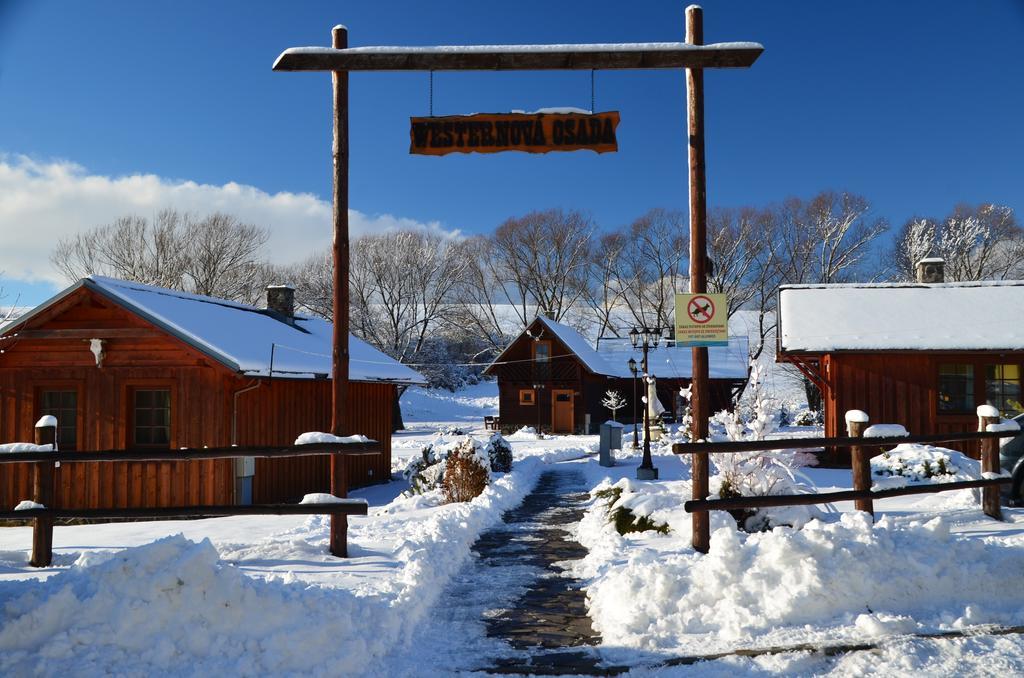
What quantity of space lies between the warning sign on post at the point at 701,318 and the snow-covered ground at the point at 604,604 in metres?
2.09

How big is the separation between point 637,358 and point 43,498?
125ft

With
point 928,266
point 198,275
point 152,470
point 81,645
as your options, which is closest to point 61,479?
point 152,470

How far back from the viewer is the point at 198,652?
15.1 feet

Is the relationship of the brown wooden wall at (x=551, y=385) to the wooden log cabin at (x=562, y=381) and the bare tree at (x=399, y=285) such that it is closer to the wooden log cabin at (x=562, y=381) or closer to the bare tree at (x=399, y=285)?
the wooden log cabin at (x=562, y=381)

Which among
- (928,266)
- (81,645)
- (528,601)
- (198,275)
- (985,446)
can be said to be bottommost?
(528,601)

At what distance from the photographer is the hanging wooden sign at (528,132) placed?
7.54 metres

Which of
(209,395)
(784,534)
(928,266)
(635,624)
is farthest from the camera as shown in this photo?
(928,266)

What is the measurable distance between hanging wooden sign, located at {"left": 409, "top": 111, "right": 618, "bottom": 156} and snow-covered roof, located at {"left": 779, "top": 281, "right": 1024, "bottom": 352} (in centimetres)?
1201

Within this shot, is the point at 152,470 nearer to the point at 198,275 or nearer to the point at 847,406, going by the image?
the point at 847,406

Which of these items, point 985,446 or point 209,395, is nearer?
point 985,446

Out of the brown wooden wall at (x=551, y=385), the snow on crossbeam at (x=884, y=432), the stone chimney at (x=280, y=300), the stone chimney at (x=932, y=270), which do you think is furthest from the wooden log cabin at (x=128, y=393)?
the brown wooden wall at (x=551, y=385)

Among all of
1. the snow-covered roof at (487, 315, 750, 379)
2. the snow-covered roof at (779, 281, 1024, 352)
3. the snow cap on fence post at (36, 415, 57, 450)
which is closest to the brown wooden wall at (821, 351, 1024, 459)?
the snow-covered roof at (779, 281, 1024, 352)

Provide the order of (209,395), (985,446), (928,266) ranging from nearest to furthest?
(985,446) < (209,395) < (928,266)

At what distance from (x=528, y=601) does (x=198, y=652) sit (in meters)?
3.14
